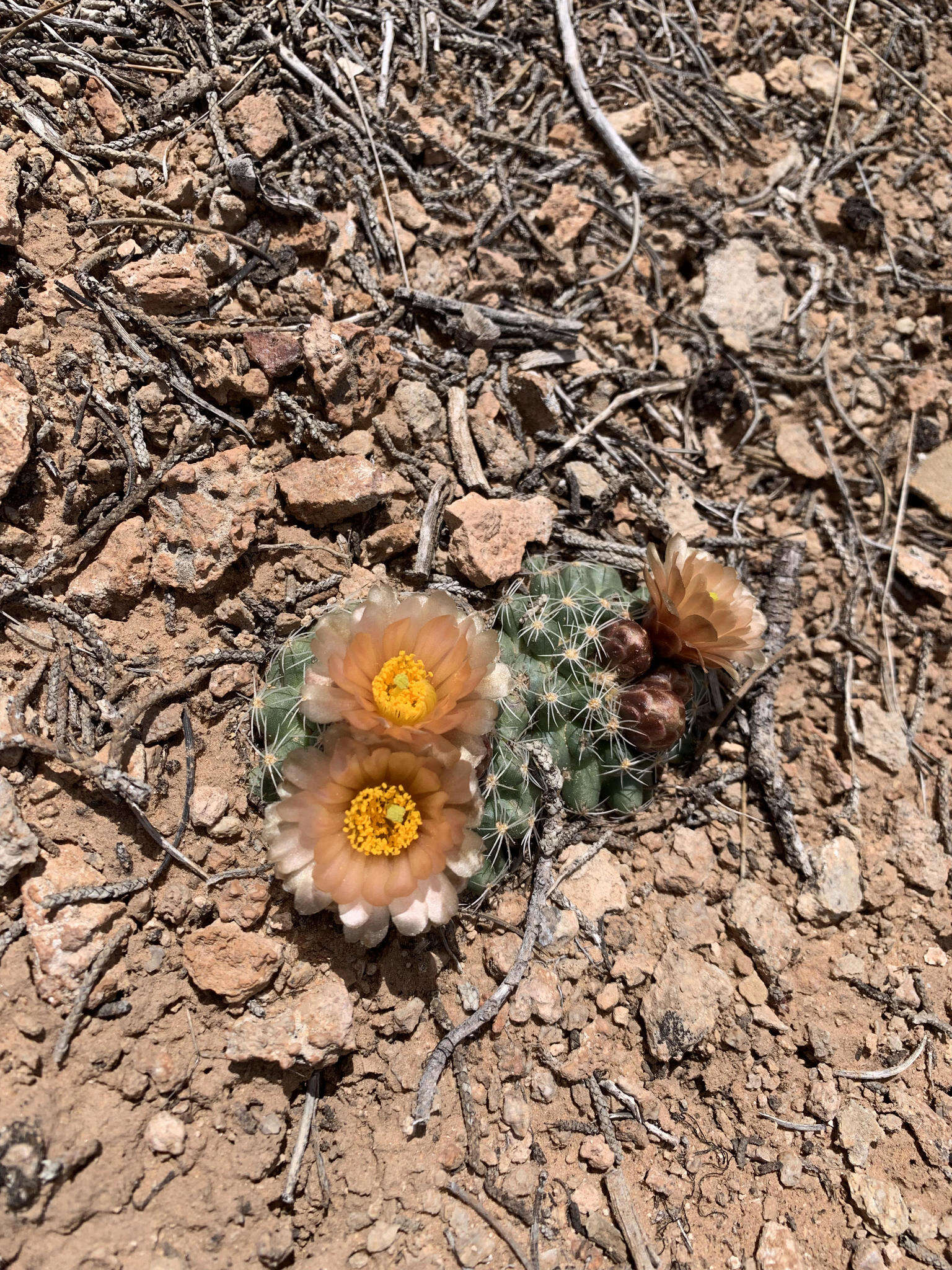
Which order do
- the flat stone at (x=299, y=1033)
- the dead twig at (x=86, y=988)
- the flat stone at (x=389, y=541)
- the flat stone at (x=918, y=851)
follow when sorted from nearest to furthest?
the dead twig at (x=86, y=988) → the flat stone at (x=299, y=1033) → the flat stone at (x=389, y=541) → the flat stone at (x=918, y=851)

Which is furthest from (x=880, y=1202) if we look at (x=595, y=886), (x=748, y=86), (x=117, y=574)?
(x=748, y=86)

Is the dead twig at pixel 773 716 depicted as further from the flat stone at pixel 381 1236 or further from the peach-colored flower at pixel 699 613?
the flat stone at pixel 381 1236

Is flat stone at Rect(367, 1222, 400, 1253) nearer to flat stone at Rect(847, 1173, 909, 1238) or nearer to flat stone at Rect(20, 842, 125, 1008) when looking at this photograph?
flat stone at Rect(20, 842, 125, 1008)

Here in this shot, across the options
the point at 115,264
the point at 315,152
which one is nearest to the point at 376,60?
the point at 315,152

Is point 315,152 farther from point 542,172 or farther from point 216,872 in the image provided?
point 216,872

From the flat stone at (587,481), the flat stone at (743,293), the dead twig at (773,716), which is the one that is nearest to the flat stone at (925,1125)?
the dead twig at (773,716)

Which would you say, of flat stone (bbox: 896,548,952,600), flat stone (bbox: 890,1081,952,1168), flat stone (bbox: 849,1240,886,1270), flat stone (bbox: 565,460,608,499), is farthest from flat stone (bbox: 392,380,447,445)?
flat stone (bbox: 849,1240,886,1270)
